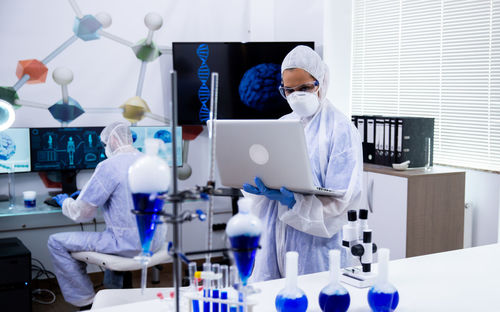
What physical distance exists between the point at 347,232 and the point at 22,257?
7.23 ft

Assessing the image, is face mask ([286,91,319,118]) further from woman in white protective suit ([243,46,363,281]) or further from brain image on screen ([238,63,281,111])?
brain image on screen ([238,63,281,111])

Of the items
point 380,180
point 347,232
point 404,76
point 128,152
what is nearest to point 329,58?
point 404,76

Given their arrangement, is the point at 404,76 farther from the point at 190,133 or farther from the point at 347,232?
the point at 347,232

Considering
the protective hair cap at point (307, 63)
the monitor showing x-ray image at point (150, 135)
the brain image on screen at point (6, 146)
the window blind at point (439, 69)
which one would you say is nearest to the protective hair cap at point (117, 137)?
the monitor showing x-ray image at point (150, 135)

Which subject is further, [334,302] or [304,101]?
[304,101]

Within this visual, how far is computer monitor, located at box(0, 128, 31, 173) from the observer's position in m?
3.51

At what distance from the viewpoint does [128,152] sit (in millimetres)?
2973

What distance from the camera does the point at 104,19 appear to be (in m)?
3.95

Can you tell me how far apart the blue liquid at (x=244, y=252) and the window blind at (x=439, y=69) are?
8.26 feet

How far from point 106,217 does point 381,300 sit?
2.03m

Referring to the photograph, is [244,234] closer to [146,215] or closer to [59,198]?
[146,215]

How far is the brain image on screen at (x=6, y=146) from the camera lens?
11.5ft

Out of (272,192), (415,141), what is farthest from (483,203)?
(272,192)

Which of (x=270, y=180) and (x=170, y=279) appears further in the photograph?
(x=170, y=279)
